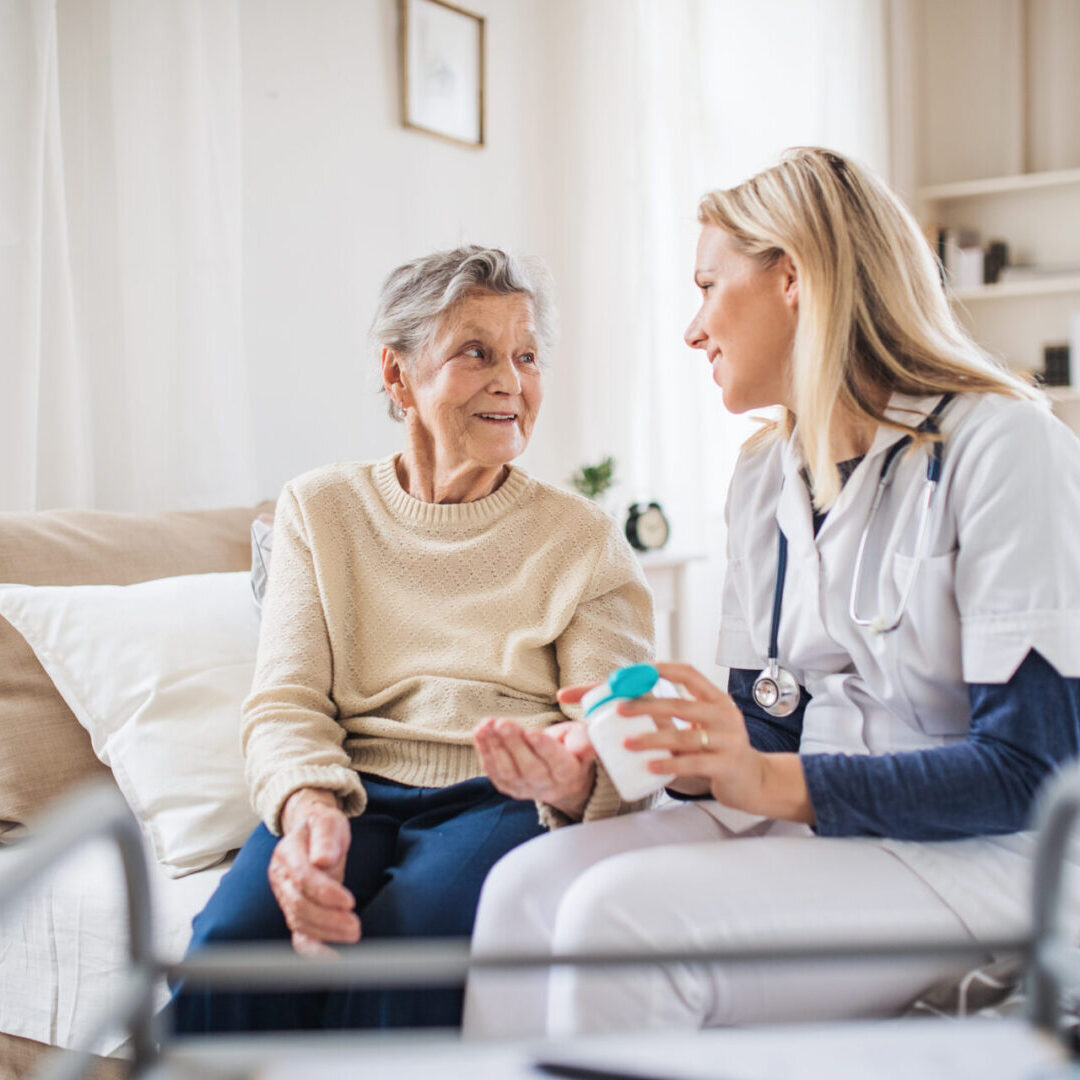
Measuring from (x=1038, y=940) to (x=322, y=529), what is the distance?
40.6 inches

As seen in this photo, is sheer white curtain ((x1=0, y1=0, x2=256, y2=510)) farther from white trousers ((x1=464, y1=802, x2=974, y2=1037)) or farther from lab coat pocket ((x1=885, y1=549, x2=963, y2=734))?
lab coat pocket ((x1=885, y1=549, x2=963, y2=734))

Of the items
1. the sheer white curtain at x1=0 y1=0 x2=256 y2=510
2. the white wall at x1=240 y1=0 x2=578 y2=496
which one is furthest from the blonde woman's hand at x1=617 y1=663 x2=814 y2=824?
the white wall at x1=240 y1=0 x2=578 y2=496

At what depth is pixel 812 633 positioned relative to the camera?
120cm

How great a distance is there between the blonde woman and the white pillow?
483 millimetres

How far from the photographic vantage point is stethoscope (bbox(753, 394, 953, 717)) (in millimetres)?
1096

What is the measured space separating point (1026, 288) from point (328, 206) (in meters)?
2.74

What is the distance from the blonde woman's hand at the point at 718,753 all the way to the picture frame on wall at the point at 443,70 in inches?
86.2

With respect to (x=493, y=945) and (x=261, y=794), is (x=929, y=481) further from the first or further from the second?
(x=261, y=794)

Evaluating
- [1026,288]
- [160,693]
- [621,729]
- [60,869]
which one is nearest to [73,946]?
[60,869]

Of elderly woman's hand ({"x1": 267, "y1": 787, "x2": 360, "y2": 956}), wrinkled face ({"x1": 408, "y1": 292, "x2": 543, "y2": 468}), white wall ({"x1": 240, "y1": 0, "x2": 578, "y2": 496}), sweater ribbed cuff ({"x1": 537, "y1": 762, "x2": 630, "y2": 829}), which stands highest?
white wall ({"x1": 240, "y1": 0, "x2": 578, "y2": 496})

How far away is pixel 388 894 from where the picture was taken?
1.18m

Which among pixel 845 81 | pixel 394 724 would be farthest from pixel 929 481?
pixel 845 81

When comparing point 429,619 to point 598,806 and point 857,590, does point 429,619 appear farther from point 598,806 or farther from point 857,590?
point 857,590

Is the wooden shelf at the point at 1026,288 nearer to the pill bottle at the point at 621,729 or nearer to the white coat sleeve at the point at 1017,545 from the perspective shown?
the white coat sleeve at the point at 1017,545
